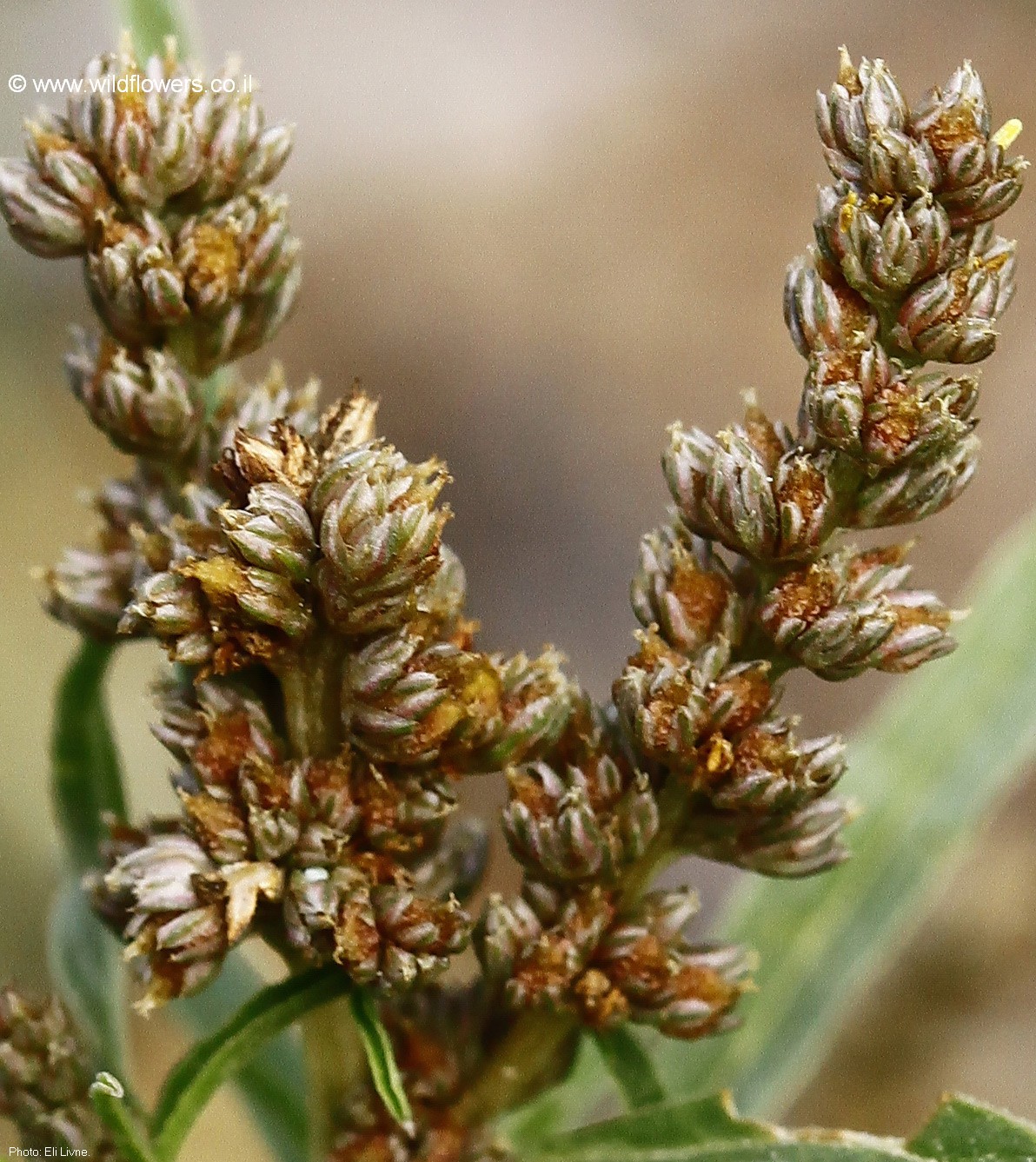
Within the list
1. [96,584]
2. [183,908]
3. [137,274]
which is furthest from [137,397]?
[183,908]

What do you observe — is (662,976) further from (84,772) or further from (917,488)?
(84,772)

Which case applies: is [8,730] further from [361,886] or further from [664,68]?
[664,68]

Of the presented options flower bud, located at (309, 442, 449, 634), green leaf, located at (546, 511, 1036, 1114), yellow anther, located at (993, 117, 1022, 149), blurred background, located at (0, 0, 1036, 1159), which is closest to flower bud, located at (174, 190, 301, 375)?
flower bud, located at (309, 442, 449, 634)

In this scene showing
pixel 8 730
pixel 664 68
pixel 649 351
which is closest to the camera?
pixel 8 730

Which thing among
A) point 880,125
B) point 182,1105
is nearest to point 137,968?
point 182,1105

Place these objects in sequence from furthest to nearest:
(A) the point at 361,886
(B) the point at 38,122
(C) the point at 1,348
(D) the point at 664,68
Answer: (D) the point at 664,68
(C) the point at 1,348
(B) the point at 38,122
(A) the point at 361,886

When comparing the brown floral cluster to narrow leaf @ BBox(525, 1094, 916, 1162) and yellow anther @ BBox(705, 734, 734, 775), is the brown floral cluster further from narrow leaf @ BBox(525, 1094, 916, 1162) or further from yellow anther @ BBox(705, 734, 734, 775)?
narrow leaf @ BBox(525, 1094, 916, 1162)

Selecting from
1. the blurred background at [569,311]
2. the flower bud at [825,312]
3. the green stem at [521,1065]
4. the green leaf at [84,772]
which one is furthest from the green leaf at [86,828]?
the blurred background at [569,311]
